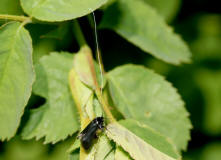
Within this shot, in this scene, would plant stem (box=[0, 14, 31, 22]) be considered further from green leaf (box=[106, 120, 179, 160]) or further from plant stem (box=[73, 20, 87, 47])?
green leaf (box=[106, 120, 179, 160])

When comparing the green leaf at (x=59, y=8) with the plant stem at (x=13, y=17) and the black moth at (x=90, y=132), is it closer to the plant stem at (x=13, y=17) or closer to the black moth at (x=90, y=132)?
the plant stem at (x=13, y=17)

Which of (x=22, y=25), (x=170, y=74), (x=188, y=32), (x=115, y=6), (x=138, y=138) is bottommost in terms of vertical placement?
(x=170, y=74)

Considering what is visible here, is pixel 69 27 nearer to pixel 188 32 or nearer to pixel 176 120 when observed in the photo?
pixel 176 120

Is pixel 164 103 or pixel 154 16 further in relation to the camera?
pixel 154 16

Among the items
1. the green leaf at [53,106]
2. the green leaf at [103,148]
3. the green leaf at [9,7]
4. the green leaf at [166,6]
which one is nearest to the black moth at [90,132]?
the green leaf at [103,148]

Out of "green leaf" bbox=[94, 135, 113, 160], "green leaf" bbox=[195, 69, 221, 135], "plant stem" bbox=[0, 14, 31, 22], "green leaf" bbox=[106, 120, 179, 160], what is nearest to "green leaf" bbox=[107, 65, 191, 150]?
"green leaf" bbox=[106, 120, 179, 160]

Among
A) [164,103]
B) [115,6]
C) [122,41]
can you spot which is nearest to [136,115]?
[164,103]
